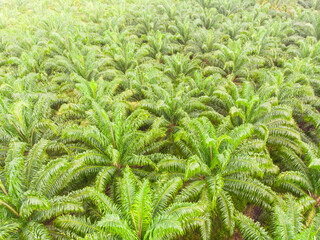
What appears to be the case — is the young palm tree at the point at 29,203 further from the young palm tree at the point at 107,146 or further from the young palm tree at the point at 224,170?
the young palm tree at the point at 224,170

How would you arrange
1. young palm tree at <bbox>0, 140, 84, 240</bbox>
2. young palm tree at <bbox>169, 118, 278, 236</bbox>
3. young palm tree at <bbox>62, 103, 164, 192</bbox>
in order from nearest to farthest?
young palm tree at <bbox>0, 140, 84, 240</bbox>
young palm tree at <bbox>169, 118, 278, 236</bbox>
young palm tree at <bbox>62, 103, 164, 192</bbox>

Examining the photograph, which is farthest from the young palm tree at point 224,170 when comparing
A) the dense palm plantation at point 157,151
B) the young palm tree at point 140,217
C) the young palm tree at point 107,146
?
the young palm tree at point 107,146

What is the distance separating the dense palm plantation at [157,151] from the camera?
16.7 ft

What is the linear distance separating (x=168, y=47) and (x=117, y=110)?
9122 mm

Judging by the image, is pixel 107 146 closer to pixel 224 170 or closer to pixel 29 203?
pixel 29 203

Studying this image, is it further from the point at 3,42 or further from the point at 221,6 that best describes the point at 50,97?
the point at 221,6

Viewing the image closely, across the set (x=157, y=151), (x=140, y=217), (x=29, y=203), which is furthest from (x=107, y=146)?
(x=140, y=217)

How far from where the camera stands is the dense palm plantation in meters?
5.08

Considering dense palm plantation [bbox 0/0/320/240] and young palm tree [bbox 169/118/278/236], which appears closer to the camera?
dense palm plantation [bbox 0/0/320/240]

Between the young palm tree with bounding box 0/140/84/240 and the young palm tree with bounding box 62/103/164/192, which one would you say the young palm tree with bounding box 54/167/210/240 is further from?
the young palm tree with bounding box 62/103/164/192

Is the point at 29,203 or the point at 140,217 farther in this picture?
the point at 140,217

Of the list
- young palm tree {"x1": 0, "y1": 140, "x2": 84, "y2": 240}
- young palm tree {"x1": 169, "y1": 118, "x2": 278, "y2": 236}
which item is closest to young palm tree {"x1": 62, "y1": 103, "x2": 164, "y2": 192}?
young palm tree {"x1": 0, "y1": 140, "x2": 84, "y2": 240}

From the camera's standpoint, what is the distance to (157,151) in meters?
8.08

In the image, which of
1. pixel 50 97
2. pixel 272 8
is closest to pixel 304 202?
pixel 50 97
